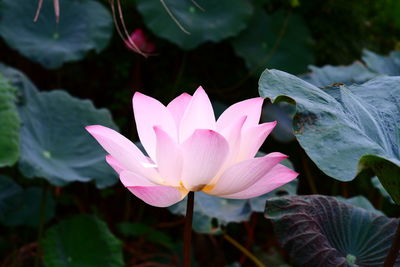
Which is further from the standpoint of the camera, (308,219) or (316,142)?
(308,219)

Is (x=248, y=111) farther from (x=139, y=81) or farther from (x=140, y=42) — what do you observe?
(x=139, y=81)

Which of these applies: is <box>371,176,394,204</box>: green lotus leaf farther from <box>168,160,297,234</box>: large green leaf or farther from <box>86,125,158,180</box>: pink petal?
<box>86,125,158,180</box>: pink petal

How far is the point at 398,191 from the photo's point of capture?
57 cm

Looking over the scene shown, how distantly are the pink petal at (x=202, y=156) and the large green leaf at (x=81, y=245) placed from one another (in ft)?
3.34

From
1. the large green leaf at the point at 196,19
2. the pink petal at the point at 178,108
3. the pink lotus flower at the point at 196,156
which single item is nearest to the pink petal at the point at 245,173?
the pink lotus flower at the point at 196,156

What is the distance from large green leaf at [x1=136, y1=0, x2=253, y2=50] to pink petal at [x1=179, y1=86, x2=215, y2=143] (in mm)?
1326

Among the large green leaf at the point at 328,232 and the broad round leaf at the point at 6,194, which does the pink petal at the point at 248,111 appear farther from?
the broad round leaf at the point at 6,194

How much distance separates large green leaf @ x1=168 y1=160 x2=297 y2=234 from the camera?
1250 millimetres

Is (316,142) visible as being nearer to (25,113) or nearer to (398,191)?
(398,191)

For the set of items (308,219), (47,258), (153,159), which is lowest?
(47,258)

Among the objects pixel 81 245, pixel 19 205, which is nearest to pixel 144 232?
pixel 81 245

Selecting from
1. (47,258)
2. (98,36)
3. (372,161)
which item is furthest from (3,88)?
(372,161)

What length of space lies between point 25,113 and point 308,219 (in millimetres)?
1002

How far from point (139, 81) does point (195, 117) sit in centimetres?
→ 154
